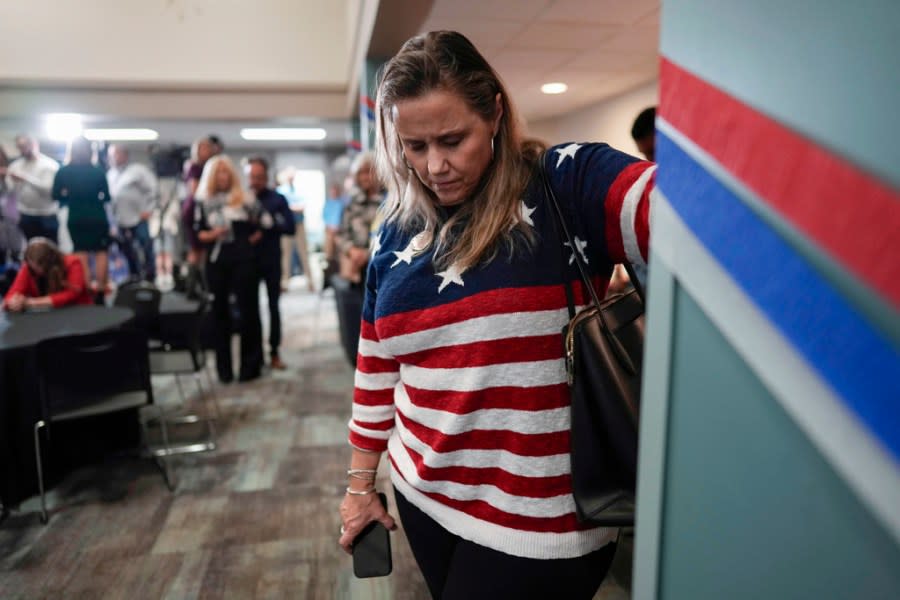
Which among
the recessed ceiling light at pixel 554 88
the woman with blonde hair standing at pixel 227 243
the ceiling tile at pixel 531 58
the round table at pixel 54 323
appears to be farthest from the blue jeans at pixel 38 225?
the recessed ceiling light at pixel 554 88

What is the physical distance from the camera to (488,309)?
82cm

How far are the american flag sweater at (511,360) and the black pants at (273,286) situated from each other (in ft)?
12.2

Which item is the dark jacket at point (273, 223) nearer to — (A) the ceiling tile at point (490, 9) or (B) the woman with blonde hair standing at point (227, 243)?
(B) the woman with blonde hair standing at point (227, 243)

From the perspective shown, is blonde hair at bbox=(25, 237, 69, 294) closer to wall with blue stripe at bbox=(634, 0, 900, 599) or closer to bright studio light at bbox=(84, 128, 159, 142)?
wall with blue stripe at bbox=(634, 0, 900, 599)

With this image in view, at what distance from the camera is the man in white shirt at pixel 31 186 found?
20.0ft

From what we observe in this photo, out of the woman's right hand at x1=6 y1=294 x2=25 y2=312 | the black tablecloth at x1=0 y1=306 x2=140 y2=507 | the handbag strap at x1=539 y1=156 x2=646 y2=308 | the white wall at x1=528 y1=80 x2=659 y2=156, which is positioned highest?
the white wall at x1=528 y1=80 x2=659 y2=156

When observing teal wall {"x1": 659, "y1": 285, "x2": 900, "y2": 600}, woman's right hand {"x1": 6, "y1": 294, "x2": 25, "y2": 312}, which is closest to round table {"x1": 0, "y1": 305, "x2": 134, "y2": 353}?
woman's right hand {"x1": 6, "y1": 294, "x2": 25, "y2": 312}

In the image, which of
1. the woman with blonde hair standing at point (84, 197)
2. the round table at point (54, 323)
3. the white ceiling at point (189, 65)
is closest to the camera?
the round table at point (54, 323)

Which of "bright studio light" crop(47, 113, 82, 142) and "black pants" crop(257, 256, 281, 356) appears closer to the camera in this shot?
"black pants" crop(257, 256, 281, 356)

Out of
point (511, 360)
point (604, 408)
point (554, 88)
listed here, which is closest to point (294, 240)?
point (554, 88)

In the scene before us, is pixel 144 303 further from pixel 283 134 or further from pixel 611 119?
pixel 283 134

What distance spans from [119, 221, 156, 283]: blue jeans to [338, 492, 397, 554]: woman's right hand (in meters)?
6.93

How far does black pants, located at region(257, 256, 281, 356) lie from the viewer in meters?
4.39

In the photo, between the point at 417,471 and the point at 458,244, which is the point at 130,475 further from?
the point at 458,244
